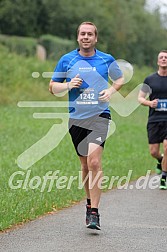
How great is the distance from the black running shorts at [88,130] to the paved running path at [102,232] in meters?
0.93

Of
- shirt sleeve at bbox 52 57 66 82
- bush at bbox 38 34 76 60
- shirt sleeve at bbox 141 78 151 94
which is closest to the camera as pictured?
shirt sleeve at bbox 52 57 66 82

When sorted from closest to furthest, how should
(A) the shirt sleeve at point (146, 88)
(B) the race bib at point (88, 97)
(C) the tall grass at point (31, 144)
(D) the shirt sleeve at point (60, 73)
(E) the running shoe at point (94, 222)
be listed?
(E) the running shoe at point (94, 222) < (B) the race bib at point (88, 97) < (D) the shirt sleeve at point (60, 73) < (C) the tall grass at point (31, 144) < (A) the shirt sleeve at point (146, 88)

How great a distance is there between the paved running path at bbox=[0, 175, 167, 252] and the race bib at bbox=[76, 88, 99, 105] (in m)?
1.43

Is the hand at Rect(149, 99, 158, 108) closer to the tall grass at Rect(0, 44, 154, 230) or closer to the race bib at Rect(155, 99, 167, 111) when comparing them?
the race bib at Rect(155, 99, 167, 111)

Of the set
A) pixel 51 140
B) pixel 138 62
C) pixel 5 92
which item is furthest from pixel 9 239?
pixel 138 62

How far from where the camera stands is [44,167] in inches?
537

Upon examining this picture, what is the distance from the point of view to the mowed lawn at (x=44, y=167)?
31.1 ft

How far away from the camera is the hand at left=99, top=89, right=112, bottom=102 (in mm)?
7965

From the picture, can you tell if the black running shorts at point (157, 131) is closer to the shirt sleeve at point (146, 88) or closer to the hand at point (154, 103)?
the hand at point (154, 103)

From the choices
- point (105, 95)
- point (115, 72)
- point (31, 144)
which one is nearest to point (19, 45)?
point (31, 144)

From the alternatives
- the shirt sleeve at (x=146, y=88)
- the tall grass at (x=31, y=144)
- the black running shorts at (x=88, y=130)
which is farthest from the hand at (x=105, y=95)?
the shirt sleeve at (x=146, y=88)

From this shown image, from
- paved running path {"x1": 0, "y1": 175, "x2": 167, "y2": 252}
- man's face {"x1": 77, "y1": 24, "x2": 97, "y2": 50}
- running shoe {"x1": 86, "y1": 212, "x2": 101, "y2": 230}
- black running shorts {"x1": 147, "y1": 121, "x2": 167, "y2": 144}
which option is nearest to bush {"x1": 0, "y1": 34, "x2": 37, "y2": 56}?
black running shorts {"x1": 147, "y1": 121, "x2": 167, "y2": 144}

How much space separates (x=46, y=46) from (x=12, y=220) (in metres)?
42.1

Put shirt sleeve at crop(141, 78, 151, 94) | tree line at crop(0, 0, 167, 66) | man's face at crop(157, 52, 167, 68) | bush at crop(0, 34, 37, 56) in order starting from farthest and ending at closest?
tree line at crop(0, 0, 167, 66), bush at crop(0, 34, 37, 56), shirt sleeve at crop(141, 78, 151, 94), man's face at crop(157, 52, 167, 68)
